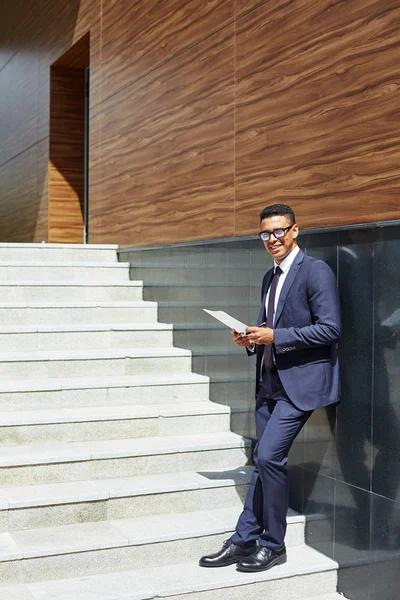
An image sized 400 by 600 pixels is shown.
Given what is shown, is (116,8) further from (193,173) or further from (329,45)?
(329,45)

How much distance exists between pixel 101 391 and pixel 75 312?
1070 millimetres

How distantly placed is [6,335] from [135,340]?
962 mm

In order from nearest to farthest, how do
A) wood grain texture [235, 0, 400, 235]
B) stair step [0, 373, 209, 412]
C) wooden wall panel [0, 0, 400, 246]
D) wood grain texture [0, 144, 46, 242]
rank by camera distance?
wood grain texture [235, 0, 400, 235] < wooden wall panel [0, 0, 400, 246] < stair step [0, 373, 209, 412] < wood grain texture [0, 144, 46, 242]

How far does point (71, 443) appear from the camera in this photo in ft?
15.4

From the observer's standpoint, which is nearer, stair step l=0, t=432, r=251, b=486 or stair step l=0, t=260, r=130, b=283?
stair step l=0, t=432, r=251, b=486

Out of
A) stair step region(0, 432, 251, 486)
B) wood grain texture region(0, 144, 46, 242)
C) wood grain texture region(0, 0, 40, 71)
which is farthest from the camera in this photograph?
wood grain texture region(0, 0, 40, 71)

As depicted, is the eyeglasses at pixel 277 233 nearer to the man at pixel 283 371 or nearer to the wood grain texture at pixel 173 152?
the man at pixel 283 371

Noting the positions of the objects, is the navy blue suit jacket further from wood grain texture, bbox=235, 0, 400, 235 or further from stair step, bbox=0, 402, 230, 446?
stair step, bbox=0, 402, 230, 446

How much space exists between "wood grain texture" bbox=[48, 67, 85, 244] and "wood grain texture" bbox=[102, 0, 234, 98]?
1744 millimetres

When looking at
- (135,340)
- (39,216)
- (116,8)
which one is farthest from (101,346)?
(39,216)

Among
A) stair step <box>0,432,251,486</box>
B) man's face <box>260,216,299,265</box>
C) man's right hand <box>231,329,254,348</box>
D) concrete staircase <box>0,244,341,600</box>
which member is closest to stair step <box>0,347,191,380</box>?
concrete staircase <box>0,244,341,600</box>

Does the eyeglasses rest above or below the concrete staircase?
above

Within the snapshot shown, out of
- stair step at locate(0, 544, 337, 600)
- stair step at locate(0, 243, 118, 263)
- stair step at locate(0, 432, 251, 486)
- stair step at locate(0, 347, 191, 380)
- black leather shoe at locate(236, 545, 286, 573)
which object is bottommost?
stair step at locate(0, 544, 337, 600)

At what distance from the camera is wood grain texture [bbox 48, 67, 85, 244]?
9.28m
